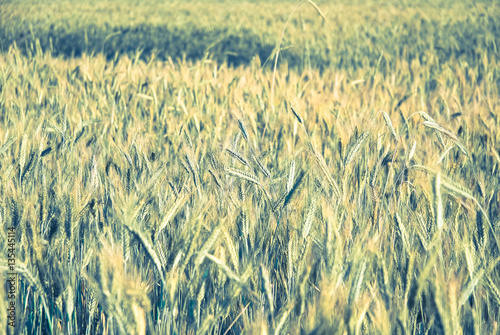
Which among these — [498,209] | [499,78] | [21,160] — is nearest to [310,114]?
[498,209]

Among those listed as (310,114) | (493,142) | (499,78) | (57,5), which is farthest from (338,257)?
(57,5)

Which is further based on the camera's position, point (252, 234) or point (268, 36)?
point (268, 36)

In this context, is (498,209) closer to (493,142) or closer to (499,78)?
(493,142)

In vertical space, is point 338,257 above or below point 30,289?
above

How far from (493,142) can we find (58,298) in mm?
1214

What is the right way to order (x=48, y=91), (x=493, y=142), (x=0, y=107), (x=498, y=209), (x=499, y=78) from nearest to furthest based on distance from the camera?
(x=498, y=209)
(x=493, y=142)
(x=0, y=107)
(x=48, y=91)
(x=499, y=78)

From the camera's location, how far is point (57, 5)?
10805mm

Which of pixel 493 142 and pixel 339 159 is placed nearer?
pixel 339 159

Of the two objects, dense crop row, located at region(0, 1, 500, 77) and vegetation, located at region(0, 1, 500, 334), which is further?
dense crop row, located at region(0, 1, 500, 77)

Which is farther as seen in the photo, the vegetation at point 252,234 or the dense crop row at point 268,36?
the dense crop row at point 268,36

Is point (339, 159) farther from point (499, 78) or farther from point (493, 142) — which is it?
point (499, 78)

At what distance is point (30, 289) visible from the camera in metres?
0.65

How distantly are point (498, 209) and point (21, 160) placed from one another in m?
1.00

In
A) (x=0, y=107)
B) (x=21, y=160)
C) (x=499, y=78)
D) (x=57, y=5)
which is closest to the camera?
(x=21, y=160)
